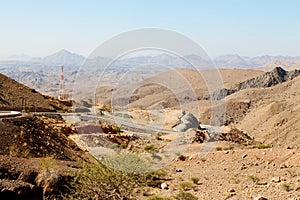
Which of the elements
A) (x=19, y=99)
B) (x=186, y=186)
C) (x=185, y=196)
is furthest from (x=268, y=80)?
(x=185, y=196)

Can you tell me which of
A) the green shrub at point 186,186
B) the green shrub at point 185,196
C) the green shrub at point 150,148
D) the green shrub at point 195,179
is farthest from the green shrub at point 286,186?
the green shrub at point 150,148

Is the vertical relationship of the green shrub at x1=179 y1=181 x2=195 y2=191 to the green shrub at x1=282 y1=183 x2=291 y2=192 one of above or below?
below

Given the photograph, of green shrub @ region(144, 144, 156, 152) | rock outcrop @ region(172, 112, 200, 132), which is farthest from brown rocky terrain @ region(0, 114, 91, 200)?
rock outcrop @ region(172, 112, 200, 132)

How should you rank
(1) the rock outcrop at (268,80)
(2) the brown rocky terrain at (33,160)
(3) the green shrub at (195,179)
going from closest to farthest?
1. (2) the brown rocky terrain at (33,160)
2. (3) the green shrub at (195,179)
3. (1) the rock outcrop at (268,80)

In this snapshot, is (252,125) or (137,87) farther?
(137,87)

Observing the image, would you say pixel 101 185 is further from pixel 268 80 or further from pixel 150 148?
pixel 268 80

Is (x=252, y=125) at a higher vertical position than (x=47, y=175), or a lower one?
lower

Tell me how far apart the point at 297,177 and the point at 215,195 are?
3183 mm

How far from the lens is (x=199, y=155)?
21.9m

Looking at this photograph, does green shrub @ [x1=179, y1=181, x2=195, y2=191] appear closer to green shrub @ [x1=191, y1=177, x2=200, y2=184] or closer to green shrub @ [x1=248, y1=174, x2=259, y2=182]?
green shrub @ [x1=191, y1=177, x2=200, y2=184]

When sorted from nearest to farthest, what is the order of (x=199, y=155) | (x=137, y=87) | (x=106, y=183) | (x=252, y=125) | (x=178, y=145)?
(x=106, y=183) < (x=199, y=155) < (x=178, y=145) < (x=252, y=125) < (x=137, y=87)

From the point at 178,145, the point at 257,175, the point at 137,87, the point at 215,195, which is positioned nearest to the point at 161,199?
the point at 215,195

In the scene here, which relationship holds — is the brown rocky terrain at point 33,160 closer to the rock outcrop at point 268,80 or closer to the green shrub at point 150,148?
the green shrub at point 150,148

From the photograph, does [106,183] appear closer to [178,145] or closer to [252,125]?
[178,145]
